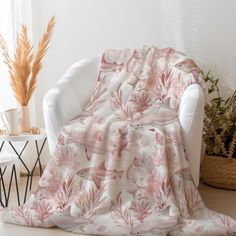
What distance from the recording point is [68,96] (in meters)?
3.04

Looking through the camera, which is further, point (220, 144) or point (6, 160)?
point (220, 144)

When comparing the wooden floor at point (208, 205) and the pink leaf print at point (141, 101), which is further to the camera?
the pink leaf print at point (141, 101)

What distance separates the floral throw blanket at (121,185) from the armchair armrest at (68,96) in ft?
0.22

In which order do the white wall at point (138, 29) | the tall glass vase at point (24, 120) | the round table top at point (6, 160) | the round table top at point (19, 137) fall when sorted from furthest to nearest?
the white wall at point (138, 29) → the tall glass vase at point (24, 120) → the round table top at point (19, 137) → the round table top at point (6, 160)

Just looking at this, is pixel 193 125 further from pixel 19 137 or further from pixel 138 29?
pixel 138 29

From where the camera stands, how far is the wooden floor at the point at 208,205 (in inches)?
99.8

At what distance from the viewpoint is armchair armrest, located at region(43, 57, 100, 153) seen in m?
2.79

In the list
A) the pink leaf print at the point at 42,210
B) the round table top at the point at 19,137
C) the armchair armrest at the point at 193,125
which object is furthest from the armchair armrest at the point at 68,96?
the armchair armrest at the point at 193,125

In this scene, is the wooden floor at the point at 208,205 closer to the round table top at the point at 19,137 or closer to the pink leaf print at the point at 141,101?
the round table top at the point at 19,137

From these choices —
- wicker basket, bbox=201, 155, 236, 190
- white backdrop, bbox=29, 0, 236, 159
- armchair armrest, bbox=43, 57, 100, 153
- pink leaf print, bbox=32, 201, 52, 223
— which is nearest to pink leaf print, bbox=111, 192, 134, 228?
pink leaf print, bbox=32, 201, 52, 223

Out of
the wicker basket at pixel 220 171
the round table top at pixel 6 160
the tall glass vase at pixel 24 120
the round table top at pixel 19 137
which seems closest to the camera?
the round table top at pixel 6 160

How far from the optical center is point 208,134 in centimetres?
338

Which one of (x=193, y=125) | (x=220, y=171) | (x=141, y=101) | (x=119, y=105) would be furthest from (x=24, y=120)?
(x=220, y=171)

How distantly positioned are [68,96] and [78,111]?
5.5 inches
